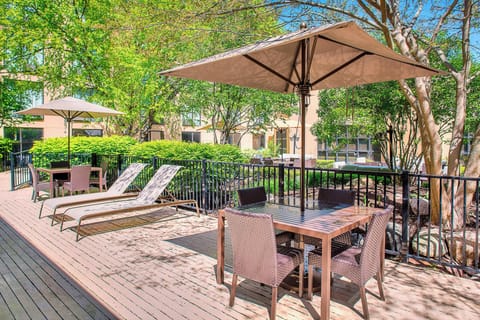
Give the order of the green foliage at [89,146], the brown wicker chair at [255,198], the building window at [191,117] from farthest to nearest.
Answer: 1. the building window at [191,117]
2. the green foliage at [89,146]
3. the brown wicker chair at [255,198]

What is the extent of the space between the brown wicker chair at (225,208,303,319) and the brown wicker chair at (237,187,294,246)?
24.8 inches

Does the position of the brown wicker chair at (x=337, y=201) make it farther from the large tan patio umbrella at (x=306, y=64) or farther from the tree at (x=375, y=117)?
the tree at (x=375, y=117)

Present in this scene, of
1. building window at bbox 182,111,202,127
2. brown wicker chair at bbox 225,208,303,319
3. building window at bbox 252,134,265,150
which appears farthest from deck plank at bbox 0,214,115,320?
building window at bbox 252,134,265,150

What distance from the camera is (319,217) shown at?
3.16 meters

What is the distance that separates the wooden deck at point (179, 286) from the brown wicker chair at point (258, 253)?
372 mm

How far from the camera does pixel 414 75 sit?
159 inches

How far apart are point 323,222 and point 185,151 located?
20.5 ft

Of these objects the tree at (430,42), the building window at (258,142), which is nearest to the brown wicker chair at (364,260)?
the tree at (430,42)

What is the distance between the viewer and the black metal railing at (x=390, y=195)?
161 inches

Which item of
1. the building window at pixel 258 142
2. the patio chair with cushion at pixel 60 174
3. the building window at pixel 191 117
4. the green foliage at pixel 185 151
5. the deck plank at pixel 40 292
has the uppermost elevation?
the building window at pixel 191 117

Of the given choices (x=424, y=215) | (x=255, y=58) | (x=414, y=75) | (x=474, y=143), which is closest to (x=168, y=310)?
(x=255, y=58)

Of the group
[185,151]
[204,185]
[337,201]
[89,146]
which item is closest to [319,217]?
[337,201]

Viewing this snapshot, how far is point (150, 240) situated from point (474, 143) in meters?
6.11

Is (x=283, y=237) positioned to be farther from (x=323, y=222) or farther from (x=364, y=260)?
(x=364, y=260)
